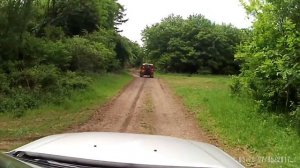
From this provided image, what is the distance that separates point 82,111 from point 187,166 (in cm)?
1598

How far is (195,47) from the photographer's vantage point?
69.2 meters

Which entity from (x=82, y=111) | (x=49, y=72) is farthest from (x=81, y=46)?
(x=82, y=111)

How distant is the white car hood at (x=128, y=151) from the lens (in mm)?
2811

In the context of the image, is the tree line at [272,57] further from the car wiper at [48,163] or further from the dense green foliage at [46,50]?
the car wiper at [48,163]

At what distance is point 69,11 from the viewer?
35188 mm

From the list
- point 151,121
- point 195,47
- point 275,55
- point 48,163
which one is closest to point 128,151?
point 48,163

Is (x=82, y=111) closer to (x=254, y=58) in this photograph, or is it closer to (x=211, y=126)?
(x=211, y=126)

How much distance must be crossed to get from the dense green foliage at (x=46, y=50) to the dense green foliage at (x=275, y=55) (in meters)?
A: 8.81

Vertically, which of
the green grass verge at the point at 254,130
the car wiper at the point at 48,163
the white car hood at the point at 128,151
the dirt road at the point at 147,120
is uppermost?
the white car hood at the point at 128,151

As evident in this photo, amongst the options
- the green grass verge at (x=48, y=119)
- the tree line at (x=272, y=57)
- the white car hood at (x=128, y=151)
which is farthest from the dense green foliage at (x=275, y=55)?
the white car hood at (x=128, y=151)

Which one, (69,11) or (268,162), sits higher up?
(69,11)

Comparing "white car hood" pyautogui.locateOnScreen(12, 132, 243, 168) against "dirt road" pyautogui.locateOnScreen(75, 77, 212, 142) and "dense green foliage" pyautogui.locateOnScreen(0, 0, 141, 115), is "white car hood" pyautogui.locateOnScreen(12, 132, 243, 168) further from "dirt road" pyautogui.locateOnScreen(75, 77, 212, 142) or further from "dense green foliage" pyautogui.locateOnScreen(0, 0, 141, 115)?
"dense green foliage" pyautogui.locateOnScreen(0, 0, 141, 115)

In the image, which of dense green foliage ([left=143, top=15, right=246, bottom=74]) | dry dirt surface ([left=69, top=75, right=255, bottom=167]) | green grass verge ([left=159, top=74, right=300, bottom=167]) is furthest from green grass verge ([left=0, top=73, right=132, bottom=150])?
dense green foliage ([left=143, top=15, right=246, bottom=74])

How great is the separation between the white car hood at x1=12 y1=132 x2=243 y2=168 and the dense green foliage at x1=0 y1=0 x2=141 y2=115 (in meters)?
14.3
